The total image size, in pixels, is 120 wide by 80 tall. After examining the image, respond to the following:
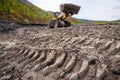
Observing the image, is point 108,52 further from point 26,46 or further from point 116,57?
point 26,46

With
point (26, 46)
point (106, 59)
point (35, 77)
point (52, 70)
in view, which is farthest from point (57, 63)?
point (26, 46)

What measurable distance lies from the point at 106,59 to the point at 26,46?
3.00 metres

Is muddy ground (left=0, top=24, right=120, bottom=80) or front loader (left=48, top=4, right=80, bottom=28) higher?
front loader (left=48, top=4, right=80, bottom=28)

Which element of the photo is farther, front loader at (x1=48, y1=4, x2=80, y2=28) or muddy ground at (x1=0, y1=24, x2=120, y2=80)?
front loader at (x1=48, y1=4, x2=80, y2=28)

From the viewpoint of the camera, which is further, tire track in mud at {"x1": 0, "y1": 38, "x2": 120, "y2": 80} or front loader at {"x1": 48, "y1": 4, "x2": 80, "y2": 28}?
front loader at {"x1": 48, "y1": 4, "x2": 80, "y2": 28}

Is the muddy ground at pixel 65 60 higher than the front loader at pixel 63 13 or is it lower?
lower

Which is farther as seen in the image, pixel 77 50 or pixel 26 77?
pixel 77 50

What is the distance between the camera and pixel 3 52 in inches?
301

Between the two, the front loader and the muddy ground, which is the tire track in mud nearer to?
the muddy ground

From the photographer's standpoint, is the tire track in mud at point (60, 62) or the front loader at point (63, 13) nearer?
the tire track in mud at point (60, 62)

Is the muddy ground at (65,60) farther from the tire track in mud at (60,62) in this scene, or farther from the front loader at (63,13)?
the front loader at (63,13)

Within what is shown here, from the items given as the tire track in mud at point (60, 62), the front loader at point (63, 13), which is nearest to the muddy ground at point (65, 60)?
the tire track in mud at point (60, 62)

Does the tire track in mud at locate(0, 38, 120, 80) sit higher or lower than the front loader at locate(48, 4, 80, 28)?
lower

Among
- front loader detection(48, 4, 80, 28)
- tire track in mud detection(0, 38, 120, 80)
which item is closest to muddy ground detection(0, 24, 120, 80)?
tire track in mud detection(0, 38, 120, 80)
